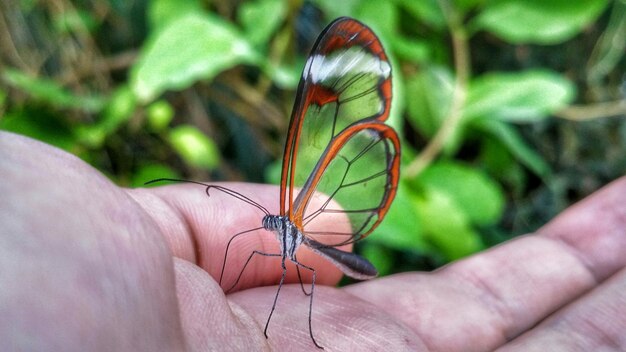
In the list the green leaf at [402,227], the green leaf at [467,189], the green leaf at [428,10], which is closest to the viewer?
the green leaf at [402,227]

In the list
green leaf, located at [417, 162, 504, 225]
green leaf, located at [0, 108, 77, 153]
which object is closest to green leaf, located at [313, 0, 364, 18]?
green leaf, located at [417, 162, 504, 225]

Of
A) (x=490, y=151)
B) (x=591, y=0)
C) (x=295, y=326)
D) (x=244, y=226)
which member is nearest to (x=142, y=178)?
(x=244, y=226)

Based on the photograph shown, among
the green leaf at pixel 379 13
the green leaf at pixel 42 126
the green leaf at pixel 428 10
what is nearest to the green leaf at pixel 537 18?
the green leaf at pixel 428 10

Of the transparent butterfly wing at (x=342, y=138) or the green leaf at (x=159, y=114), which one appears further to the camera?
the green leaf at (x=159, y=114)

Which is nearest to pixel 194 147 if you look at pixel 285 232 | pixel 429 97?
pixel 429 97

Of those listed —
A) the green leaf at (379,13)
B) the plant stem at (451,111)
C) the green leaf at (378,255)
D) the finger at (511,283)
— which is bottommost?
the green leaf at (378,255)

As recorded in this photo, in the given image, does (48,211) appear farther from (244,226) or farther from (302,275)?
(302,275)

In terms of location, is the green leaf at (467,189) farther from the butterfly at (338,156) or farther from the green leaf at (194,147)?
the green leaf at (194,147)
